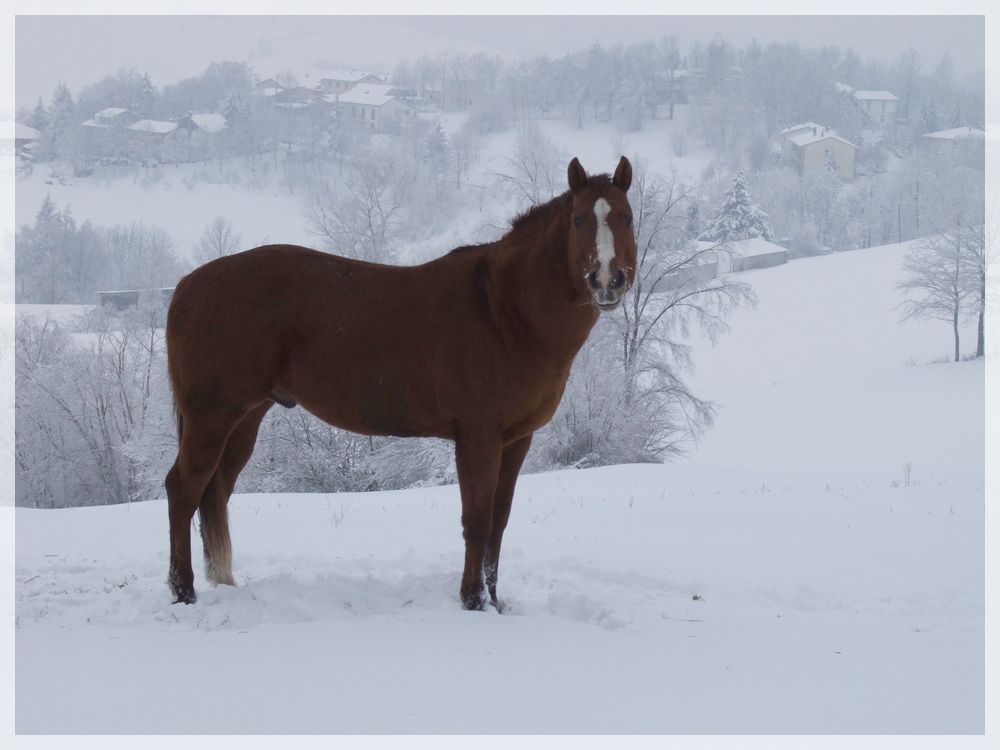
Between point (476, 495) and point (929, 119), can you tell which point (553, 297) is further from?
point (929, 119)

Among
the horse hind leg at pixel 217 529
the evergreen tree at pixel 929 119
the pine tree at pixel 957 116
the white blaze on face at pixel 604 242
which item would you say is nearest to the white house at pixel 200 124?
the evergreen tree at pixel 929 119

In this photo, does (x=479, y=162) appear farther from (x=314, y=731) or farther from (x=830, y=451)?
(x=314, y=731)

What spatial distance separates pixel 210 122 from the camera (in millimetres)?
72500

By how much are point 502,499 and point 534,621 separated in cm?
79

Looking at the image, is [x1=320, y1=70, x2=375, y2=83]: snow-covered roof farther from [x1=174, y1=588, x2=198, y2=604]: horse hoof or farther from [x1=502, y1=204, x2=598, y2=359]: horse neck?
[x1=174, y1=588, x2=198, y2=604]: horse hoof

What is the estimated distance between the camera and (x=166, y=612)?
437 cm

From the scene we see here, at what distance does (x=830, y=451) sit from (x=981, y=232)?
19602mm

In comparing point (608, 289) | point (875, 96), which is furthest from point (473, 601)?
point (875, 96)

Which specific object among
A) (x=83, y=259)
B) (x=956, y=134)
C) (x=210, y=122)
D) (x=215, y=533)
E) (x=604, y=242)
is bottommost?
(x=215, y=533)

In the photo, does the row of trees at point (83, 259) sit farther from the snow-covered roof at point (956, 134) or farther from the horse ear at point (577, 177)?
the snow-covered roof at point (956, 134)

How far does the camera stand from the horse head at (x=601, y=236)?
3779 millimetres

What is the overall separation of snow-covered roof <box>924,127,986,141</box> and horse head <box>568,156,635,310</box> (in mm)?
69098

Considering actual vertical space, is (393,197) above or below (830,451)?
above

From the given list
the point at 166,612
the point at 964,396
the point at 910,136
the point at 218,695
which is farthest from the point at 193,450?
the point at 910,136
